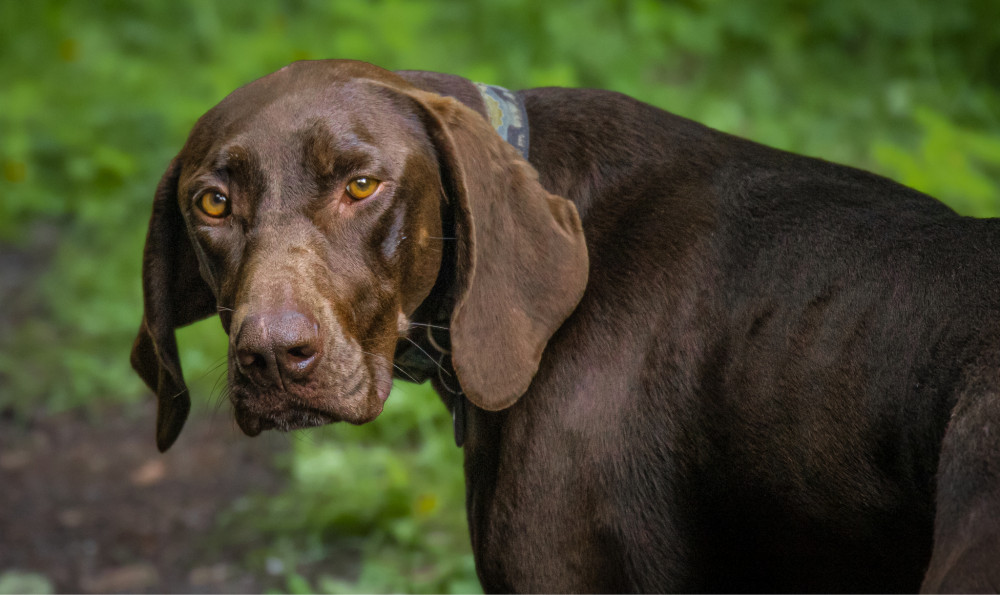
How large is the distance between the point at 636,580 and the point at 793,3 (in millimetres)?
4960

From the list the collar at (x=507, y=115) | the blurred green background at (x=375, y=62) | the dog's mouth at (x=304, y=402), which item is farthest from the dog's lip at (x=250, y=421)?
the blurred green background at (x=375, y=62)

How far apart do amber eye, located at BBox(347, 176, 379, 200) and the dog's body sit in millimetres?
26

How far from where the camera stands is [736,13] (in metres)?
6.40

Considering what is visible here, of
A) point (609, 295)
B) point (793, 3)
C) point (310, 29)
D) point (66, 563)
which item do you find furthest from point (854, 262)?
point (310, 29)

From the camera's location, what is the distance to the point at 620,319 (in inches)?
96.3

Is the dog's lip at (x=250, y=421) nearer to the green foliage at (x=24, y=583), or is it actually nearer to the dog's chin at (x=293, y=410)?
the dog's chin at (x=293, y=410)

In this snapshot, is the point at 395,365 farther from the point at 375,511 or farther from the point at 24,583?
the point at 24,583

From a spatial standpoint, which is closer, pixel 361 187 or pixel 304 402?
pixel 304 402

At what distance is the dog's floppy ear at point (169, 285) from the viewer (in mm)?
2768

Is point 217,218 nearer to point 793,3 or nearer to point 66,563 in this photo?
point 66,563

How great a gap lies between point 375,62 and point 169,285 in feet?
12.1

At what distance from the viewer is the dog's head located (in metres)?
2.33

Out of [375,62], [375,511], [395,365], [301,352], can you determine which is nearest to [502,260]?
[395,365]

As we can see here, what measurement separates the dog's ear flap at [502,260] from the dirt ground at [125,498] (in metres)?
1.83
